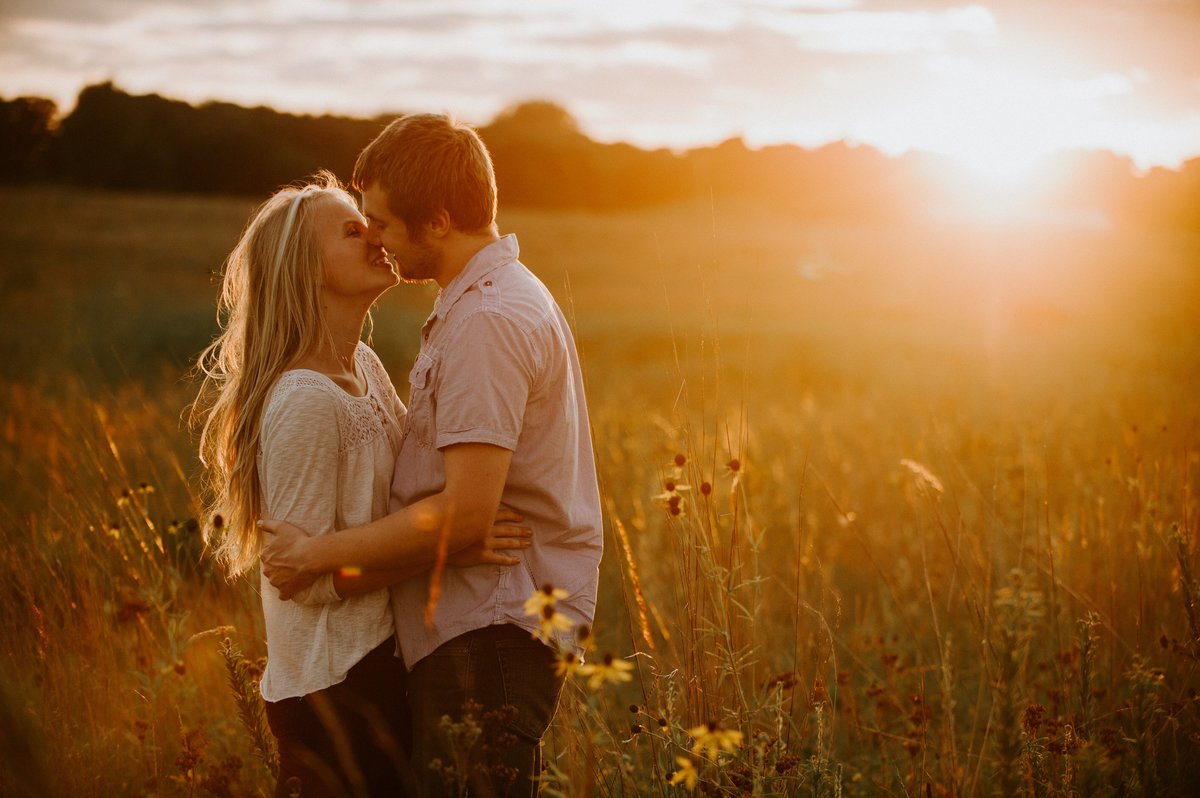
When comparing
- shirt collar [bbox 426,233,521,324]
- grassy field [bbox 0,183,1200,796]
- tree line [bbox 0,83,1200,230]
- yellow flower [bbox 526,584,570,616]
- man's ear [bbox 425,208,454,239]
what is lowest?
grassy field [bbox 0,183,1200,796]

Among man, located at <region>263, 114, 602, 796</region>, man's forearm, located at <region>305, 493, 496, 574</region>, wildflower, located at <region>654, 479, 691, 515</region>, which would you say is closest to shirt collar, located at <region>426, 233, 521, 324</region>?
man, located at <region>263, 114, 602, 796</region>

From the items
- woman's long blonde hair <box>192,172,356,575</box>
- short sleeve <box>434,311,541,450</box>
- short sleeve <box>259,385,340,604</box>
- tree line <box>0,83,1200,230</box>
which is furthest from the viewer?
tree line <box>0,83,1200,230</box>

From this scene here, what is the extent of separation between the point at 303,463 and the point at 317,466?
1.4 inches

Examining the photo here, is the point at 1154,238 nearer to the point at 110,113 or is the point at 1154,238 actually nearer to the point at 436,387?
the point at 436,387

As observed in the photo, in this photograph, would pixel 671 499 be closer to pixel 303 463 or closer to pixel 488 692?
pixel 488 692

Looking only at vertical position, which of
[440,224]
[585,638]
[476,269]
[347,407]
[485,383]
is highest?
[440,224]

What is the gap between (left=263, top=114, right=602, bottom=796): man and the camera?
6.50ft

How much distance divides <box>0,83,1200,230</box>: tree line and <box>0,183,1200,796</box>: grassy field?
315cm

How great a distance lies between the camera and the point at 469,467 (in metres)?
1.97

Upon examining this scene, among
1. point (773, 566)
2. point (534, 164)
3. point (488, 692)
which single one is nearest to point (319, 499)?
point (488, 692)

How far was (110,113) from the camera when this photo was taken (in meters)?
31.2

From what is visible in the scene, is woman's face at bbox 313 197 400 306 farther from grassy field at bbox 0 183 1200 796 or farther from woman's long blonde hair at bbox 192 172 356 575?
grassy field at bbox 0 183 1200 796

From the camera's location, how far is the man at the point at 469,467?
1980 mm

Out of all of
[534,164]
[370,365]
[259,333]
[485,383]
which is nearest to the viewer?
[485,383]
